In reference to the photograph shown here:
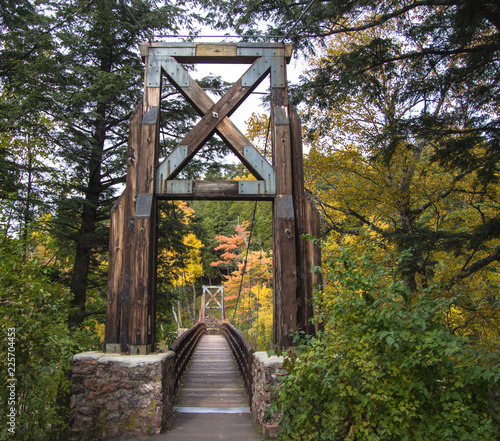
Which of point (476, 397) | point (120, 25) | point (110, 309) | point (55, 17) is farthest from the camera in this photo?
point (120, 25)

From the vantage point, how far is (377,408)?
7.47ft

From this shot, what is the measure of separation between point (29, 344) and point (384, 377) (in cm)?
222

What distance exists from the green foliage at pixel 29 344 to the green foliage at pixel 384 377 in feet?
5.07

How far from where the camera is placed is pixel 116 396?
3217 millimetres

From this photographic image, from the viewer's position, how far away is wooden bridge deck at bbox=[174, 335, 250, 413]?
444 cm

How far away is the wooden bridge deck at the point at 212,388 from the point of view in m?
4.44

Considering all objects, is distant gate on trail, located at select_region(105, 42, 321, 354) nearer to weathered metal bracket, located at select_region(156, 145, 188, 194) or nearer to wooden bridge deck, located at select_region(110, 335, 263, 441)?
weathered metal bracket, located at select_region(156, 145, 188, 194)

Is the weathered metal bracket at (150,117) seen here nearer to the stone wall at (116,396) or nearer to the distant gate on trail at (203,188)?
the distant gate on trail at (203,188)

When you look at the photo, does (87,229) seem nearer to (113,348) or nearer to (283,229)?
(113,348)

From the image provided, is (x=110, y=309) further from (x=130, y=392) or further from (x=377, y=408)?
(x=377, y=408)

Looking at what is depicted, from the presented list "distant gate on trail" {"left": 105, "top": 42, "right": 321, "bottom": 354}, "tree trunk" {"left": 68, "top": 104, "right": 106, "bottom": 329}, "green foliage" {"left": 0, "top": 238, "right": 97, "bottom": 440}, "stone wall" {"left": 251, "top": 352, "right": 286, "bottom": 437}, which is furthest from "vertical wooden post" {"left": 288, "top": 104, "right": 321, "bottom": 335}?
"tree trunk" {"left": 68, "top": 104, "right": 106, "bottom": 329}

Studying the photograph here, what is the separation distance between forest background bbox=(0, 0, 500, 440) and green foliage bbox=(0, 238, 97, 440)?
1cm

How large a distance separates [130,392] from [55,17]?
255 inches

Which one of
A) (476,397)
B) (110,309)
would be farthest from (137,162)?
(476,397)
